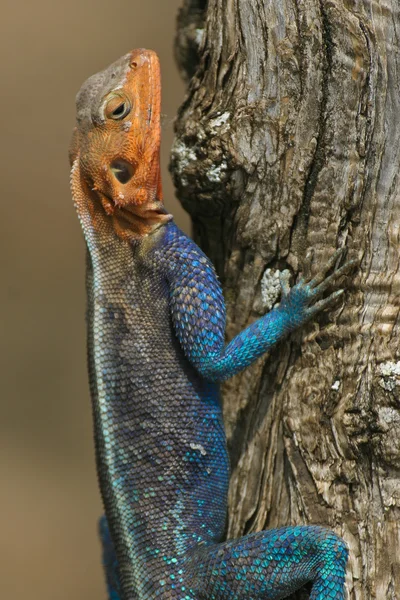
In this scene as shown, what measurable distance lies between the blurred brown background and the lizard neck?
3.23 meters

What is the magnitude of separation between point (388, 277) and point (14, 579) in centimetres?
521

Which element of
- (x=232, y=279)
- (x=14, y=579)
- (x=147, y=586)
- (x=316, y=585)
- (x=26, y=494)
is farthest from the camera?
(x=26, y=494)

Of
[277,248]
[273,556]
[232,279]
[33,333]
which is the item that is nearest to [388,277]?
[277,248]

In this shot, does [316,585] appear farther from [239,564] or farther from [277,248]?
[277,248]

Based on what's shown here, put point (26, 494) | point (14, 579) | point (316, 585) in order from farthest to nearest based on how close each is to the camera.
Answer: point (26, 494), point (14, 579), point (316, 585)

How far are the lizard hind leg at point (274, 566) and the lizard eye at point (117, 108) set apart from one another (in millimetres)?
2249

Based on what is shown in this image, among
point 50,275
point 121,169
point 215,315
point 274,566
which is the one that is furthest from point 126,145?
point 50,275

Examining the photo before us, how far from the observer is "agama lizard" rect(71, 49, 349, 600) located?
3084mm

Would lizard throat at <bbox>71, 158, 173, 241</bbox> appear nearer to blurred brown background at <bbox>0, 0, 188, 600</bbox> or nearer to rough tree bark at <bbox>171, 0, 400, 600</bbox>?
rough tree bark at <bbox>171, 0, 400, 600</bbox>

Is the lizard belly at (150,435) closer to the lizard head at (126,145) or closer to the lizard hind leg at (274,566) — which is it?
the lizard hind leg at (274,566)

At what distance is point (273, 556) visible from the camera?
9.80 feet

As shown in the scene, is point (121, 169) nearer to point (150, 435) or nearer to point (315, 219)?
point (315, 219)

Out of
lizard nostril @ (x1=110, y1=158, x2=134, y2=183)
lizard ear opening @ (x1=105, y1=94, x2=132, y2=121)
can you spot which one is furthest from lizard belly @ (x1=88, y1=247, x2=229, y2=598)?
lizard ear opening @ (x1=105, y1=94, x2=132, y2=121)

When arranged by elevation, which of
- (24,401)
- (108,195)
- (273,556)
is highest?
(108,195)
